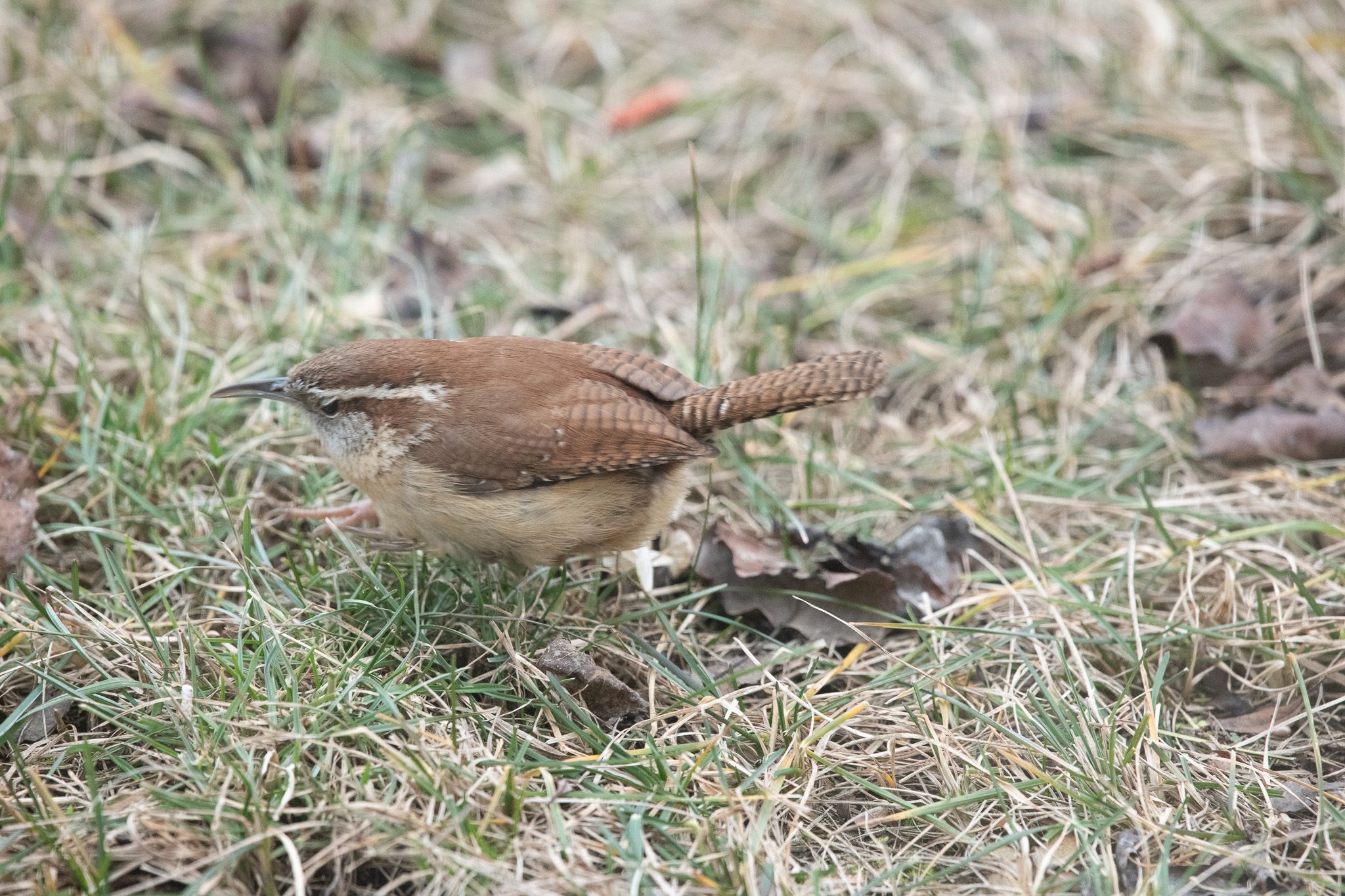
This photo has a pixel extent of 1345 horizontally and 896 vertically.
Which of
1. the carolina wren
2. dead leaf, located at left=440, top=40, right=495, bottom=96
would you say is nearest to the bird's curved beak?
the carolina wren

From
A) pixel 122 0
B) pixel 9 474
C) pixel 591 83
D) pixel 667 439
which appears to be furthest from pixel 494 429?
pixel 122 0

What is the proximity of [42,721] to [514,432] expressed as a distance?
4.91 ft

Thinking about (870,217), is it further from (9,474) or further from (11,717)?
(11,717)

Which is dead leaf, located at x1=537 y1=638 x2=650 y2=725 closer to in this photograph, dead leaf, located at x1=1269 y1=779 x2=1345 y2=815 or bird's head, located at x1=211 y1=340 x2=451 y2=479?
bird's head, located at x1=211 y1=340 x2=451 y2=479

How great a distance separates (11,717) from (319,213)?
3.13 m

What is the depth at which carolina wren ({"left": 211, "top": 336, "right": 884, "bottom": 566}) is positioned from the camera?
12.1 ft

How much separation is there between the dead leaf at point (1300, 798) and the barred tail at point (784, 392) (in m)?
1.59

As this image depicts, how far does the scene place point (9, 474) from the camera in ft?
12.9

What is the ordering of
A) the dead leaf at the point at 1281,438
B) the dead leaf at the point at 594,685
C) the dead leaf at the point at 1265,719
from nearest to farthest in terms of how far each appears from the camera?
the dead leaf at the point at 594,685 → the dead leaf at the point at 1265,719 → the dead leaf at the point at 1281,438

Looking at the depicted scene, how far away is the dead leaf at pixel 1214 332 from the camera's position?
4949 millimetres

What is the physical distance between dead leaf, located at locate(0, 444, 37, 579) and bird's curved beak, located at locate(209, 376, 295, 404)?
2.18 ft

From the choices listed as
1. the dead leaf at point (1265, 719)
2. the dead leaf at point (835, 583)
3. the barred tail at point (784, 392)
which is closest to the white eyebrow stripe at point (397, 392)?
the barred tail at point (784, 392)

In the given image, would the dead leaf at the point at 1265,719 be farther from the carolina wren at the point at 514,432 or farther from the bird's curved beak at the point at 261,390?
the bird's curved beak at the point at 261,390

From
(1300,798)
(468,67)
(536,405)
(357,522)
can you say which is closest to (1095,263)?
(1300,798)
